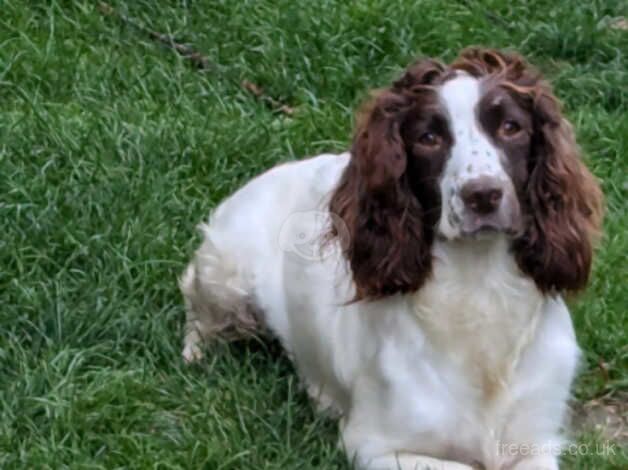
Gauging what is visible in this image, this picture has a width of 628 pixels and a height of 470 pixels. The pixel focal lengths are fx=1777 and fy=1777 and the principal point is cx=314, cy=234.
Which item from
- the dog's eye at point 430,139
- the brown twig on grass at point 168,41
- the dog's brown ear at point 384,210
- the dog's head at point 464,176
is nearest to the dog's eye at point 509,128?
the dog's head at point 464,176

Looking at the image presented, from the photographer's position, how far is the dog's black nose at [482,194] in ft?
13.5

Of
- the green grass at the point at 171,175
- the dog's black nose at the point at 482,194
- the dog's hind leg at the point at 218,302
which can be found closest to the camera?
the dog's black nose at the point at 482,194

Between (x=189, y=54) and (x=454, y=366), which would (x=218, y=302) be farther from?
(x=189, y=54)

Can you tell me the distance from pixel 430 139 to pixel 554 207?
365 mm

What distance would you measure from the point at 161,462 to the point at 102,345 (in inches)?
29.1

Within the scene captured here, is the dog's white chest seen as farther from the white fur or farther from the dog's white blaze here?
the dog's white blaze

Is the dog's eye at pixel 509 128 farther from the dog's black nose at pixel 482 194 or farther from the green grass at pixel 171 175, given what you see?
the green grass at pixel 171 175

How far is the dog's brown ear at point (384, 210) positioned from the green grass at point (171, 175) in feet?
1.81

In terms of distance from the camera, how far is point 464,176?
4.14m

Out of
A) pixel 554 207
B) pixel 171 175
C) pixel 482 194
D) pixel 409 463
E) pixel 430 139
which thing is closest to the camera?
pixel 482 194

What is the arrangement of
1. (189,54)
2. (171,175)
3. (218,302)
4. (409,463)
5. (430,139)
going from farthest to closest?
(189,54), (171,175), (218,302), (409,463), (430,139)


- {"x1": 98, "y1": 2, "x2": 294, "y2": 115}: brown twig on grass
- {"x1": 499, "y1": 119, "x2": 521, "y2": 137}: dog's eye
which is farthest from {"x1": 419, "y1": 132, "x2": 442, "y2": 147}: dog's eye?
{"x1": 98, "y1": 2, "x2": 294, "y2": 115}: brown twig on grass

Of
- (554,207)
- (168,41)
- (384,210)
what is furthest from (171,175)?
(554,207)

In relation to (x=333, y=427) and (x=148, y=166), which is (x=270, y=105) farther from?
(x=333, y=427)
